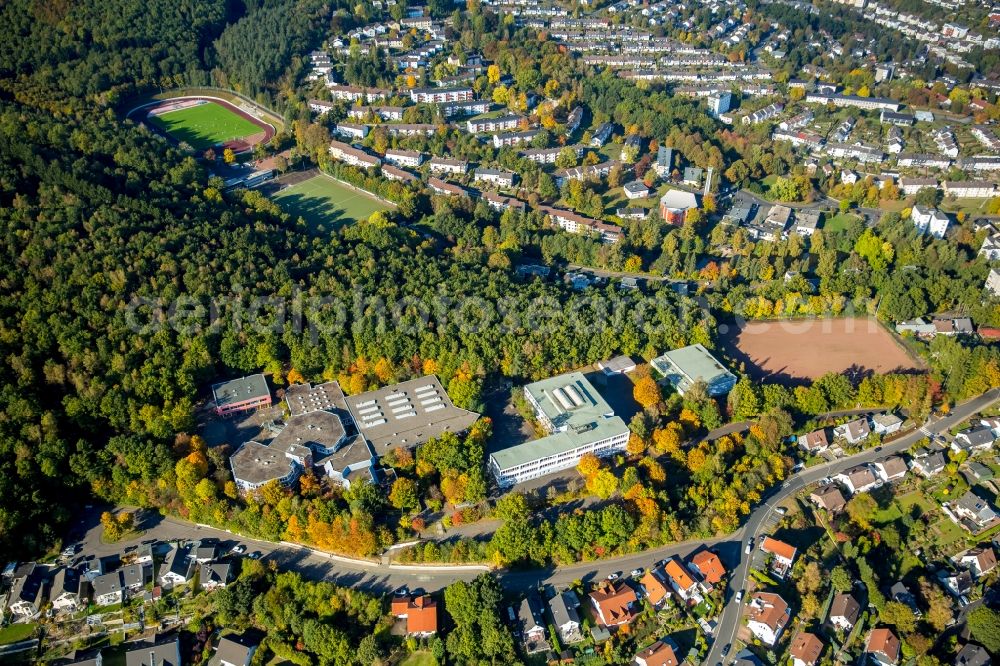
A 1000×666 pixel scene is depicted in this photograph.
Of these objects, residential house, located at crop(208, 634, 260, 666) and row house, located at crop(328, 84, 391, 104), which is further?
row house, located at crop(328, 84, 391, 104)

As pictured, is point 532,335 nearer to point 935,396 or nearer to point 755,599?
point 755,599

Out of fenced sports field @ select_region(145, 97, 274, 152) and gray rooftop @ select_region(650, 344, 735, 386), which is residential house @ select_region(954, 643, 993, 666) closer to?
gray rooftop @ select_region(650, 344, 735, 386)

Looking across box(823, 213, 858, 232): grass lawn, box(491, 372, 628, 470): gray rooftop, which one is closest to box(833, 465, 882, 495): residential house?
box(491, 372, 628, 470): gray rooftop

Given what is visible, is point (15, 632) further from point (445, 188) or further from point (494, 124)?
point (494, 124)

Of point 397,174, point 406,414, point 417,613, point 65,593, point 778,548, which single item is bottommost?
point 65,593

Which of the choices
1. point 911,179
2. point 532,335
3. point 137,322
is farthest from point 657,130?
point 137,322

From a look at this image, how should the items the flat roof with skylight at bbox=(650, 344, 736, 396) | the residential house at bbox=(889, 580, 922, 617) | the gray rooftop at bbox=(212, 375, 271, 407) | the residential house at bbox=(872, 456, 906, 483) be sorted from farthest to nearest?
the flat roof with skylight at bbox=(650, 344, 736, 396), the gray rooftop at bbox=(212, 375, 271, 407), the residential house at bbox=(872, 456, 906, 483), the residential house at bbox=(889, 580, 922, 617)

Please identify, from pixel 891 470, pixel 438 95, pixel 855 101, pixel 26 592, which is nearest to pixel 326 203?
pixel 438 95
